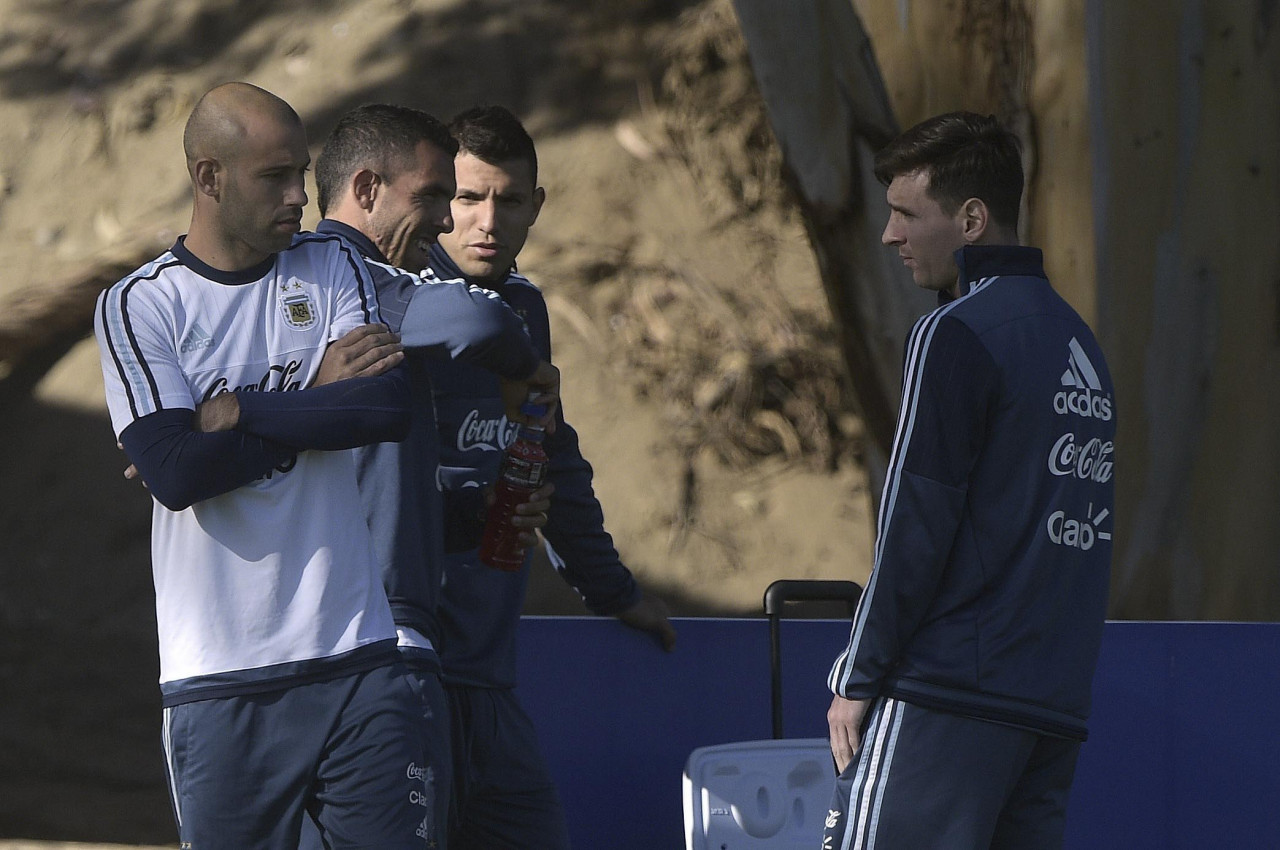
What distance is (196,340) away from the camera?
114 inches

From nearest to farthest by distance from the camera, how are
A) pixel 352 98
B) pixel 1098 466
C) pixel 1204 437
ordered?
1. pixel 1098 466
2. pixel 1204 437
3. pixel 352 98

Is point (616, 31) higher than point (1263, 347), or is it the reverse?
point (616, 31)

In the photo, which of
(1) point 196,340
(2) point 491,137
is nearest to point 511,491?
(1) point 196,340

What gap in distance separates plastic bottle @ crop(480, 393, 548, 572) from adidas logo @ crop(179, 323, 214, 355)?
816 millimetres

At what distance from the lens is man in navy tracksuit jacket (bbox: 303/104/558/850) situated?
3154mm

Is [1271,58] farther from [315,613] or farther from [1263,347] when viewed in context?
[315,613]

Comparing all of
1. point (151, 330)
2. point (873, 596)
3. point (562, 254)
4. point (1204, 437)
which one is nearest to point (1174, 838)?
point (1204, 437)

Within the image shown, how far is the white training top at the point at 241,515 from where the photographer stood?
2.84m

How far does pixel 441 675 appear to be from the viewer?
137 inches

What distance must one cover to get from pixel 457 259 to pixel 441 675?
3.57 ft

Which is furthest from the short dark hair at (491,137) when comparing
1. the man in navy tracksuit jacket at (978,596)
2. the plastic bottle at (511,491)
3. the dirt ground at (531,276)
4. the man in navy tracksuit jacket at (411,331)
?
the dirt ground at (531,276)

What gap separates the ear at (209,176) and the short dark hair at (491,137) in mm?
1167

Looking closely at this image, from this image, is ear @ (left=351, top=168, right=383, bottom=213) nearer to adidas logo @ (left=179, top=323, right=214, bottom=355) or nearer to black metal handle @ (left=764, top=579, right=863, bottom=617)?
adidas logo @ (left=179, top=323, right=214, bottom=355)

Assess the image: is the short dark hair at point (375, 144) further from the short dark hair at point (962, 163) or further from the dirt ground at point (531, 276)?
the dirt ground at point (531, 276)
